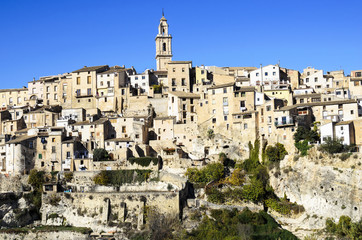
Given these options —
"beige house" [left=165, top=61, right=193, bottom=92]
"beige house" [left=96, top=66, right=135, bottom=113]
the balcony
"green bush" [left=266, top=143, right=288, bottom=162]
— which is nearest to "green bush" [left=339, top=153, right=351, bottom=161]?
"green bush" [left=266, top=143, right=288, bottom=162]

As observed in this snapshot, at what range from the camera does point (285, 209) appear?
58.1m

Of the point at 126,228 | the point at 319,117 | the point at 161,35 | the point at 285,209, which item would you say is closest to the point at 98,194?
the point at 126,228

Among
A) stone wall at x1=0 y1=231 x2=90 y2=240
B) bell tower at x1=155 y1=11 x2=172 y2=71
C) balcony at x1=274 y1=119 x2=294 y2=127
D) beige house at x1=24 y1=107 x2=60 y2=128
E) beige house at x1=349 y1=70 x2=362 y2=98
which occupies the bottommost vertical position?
stone wall at x1=0 y1=231 x2=90 y2=240

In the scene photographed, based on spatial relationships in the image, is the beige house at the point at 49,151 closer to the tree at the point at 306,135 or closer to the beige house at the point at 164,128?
the beige house at the point at 164,128

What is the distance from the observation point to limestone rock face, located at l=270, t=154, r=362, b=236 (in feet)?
177

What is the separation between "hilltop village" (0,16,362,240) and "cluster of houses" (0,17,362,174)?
14cm

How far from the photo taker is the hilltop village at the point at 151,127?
6181 centimetres

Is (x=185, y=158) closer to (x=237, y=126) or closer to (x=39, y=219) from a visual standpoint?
(x=237, y=126)

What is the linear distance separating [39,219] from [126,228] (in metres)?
11.9

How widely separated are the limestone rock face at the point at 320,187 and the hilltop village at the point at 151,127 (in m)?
0.74

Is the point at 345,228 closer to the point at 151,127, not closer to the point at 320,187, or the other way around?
the point at 320,187

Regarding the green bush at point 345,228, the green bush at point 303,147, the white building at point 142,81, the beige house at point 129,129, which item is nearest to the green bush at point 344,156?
the green bush at point 303,147

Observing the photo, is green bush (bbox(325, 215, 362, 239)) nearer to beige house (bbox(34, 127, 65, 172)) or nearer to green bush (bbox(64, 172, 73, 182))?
green bush (bbox(64, 172, 73, 182))

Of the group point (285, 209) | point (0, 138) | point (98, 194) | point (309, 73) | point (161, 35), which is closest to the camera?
point (285, 209)
